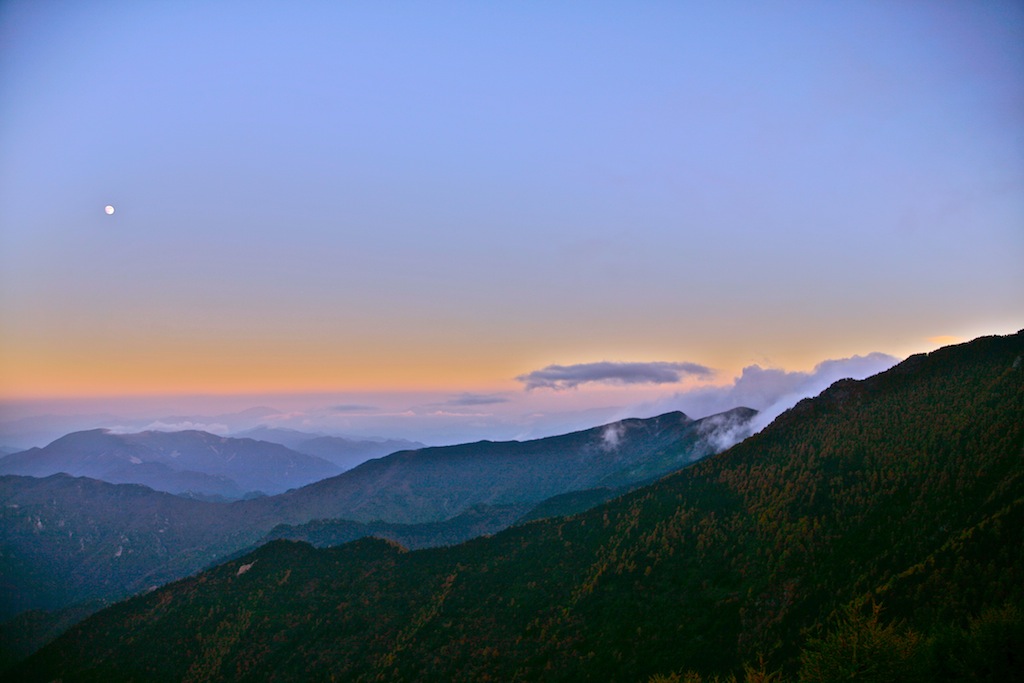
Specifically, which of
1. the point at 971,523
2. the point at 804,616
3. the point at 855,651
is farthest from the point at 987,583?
the point at 855,651

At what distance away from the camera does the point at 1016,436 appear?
191 m

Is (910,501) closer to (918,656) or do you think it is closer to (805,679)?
(918,656)

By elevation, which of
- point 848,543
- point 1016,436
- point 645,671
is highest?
point 1016,436

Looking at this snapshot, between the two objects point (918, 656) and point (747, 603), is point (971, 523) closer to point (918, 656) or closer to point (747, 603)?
point (747, 603)

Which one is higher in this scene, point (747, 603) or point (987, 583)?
point (987, 583)

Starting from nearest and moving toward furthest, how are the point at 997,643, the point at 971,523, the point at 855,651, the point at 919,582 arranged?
the point at 855,651 < the point at 997,643 < the point at 919,582 < the point at 971,523

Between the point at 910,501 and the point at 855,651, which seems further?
the point at 910,501

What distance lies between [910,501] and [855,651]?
153852 millimetres

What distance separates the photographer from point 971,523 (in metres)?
162

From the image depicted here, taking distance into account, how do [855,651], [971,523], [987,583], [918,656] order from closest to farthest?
[855,651]
[918,656]
[987,583]
[971,523]

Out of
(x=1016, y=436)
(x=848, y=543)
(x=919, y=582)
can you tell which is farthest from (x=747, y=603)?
(x=1016, y=436)

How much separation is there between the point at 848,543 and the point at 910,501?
1038 inches

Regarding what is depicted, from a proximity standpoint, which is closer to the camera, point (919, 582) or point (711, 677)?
point (919, 582)

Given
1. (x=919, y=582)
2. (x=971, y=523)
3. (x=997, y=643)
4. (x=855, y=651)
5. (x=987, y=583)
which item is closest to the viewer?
(x=855, y=651)
